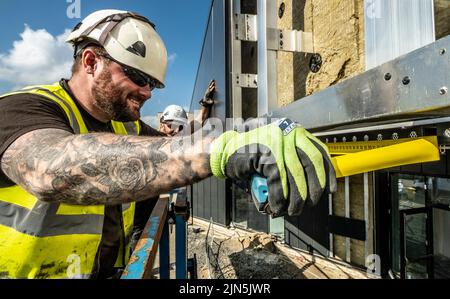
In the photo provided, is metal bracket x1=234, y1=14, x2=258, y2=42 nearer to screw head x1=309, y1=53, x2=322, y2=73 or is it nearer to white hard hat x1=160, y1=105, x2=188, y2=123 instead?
screw head x1=309, y1=53, x2=322, y2=73

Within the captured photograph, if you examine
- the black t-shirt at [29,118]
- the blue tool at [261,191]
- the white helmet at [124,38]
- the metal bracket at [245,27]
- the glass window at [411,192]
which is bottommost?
the glass window at [411,192]

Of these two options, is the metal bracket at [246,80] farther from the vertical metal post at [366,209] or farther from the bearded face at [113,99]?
the vertical metal post at [366,209]

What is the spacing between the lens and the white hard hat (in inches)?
226

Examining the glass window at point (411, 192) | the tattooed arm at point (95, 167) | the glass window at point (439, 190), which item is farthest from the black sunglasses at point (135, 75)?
the glass window at point (411, 192)

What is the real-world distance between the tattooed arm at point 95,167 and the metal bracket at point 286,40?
68.7 inches

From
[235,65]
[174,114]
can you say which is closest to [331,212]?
[235,65]

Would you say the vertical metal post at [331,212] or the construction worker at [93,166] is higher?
the construction worker at [93,166]

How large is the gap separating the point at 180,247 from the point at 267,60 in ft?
7.41

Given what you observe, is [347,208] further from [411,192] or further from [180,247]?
[180,247]

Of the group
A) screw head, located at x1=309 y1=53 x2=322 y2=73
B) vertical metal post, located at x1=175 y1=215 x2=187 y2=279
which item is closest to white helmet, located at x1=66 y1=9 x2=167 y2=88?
screw head, located at x1=309 y1=53 x2=322 y2=73

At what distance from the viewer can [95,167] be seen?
0.98 meters

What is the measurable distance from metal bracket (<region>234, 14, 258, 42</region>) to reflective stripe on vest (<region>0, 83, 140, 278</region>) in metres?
1.79

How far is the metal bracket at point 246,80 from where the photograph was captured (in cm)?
277
